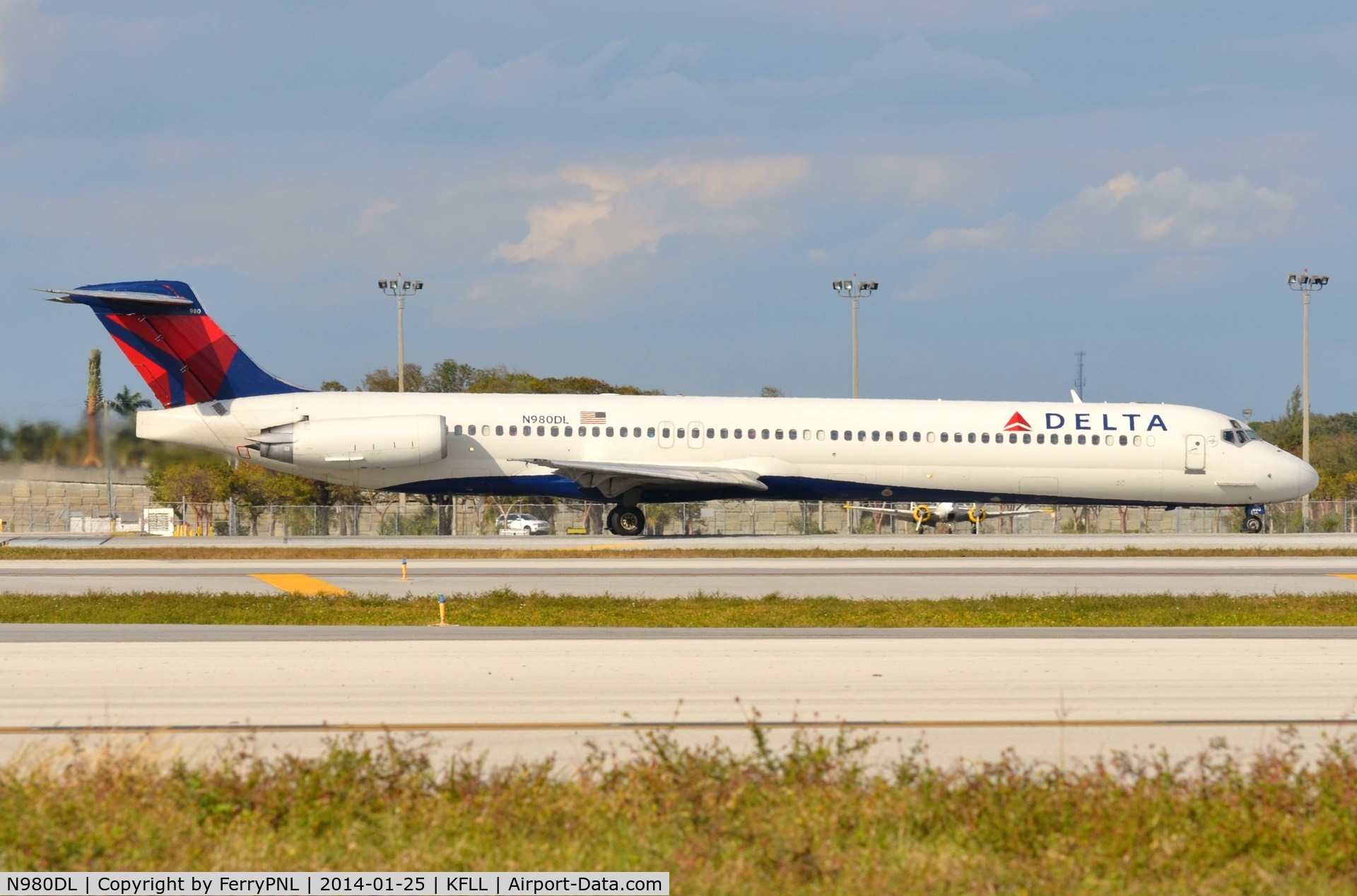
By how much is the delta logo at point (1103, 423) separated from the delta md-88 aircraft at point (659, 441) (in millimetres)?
45

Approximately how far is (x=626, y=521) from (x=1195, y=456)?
53.9 feet

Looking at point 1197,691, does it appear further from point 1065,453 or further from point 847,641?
point 1065,453

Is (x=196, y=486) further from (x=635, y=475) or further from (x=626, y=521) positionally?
(x=635, y=475)

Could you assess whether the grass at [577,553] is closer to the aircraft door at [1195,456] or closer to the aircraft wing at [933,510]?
the aircraft door at [1195,456]

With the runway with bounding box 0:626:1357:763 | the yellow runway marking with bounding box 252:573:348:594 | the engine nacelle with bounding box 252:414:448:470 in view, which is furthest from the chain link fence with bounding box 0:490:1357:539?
the runway with bounding box 0:626:1357:763

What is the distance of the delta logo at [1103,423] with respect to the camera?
38.3 m

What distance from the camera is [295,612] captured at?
63.4ft

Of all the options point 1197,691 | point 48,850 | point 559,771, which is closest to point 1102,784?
point 559,771

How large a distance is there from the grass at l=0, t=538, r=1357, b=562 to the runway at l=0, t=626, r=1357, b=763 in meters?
13.3

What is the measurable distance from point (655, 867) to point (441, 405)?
103 feet

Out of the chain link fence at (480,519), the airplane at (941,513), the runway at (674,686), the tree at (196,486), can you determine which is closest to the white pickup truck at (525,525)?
the chain link fence at (480,519)

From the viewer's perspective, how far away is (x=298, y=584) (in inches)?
960

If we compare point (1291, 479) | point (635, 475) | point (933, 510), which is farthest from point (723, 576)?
point (933, 510)

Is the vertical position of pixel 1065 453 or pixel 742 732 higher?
pixel 1065 453
